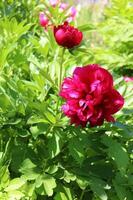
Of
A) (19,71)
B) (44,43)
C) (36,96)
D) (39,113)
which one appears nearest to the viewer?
(39,113)

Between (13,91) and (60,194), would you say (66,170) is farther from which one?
(13,91)

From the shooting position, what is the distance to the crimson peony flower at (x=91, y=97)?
5.35ft

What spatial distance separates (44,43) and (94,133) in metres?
0.49

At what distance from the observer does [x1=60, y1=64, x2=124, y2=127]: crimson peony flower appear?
5.35 ft

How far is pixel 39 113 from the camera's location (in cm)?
177

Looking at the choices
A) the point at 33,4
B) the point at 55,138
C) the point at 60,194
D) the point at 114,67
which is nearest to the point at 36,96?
the point at 55,138

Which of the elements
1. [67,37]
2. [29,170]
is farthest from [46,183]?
[67,37]

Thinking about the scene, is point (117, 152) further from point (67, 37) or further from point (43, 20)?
point (43, 20)

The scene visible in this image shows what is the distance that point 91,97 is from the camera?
1635 millimetres

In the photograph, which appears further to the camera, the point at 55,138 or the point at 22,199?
the point at 22,199

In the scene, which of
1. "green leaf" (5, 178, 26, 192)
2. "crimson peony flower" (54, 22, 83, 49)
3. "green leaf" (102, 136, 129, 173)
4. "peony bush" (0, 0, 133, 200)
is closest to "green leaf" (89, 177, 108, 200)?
"peony bush" (0, 0, 133, 200)

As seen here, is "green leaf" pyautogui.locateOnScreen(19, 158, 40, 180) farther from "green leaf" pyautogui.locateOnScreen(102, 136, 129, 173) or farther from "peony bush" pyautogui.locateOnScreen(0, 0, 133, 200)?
"green leaf" pyautogui.locateOnScreen(102, 136, 129, 173)

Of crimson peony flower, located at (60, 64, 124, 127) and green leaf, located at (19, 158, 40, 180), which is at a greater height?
crimson peony flower, located at (60, 64, 124, 127)

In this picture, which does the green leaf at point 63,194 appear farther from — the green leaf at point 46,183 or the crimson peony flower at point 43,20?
the crimson peony flower at point 43,20
